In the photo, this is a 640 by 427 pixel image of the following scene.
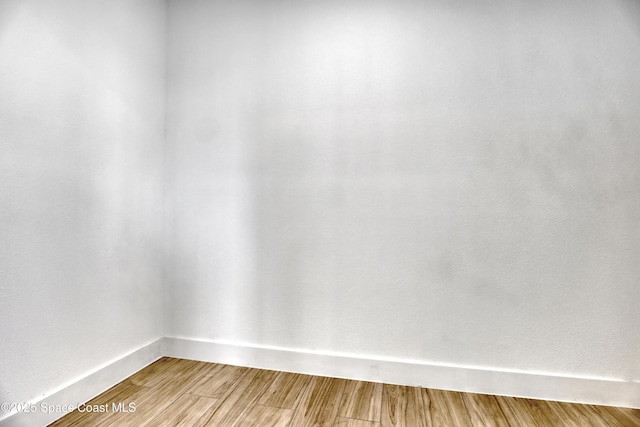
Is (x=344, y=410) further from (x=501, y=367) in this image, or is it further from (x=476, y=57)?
(x=476, y=57)

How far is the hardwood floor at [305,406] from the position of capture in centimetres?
155

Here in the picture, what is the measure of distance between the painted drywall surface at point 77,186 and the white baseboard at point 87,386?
4 centimetres

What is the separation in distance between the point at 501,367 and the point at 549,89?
1396 mm

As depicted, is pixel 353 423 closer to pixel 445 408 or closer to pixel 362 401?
pixel 362 401

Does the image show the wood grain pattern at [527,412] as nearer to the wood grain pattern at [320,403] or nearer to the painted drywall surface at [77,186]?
the wood grain pattern at [320,403]

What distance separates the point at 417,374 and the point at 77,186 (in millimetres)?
1875

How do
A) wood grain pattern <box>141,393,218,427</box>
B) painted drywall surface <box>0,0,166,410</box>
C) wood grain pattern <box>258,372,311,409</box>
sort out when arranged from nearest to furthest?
1. painted drywall surface <box>0,0,166,410</box>
2. wood grain pattern <box>141,393,218,427</box>
3. wood grain pattern <box>258,372,311,409</box>

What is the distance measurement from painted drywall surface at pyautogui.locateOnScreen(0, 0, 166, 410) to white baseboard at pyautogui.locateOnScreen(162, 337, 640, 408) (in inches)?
17.4

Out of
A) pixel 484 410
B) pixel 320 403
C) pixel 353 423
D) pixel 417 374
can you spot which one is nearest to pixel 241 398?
pixel 320 403

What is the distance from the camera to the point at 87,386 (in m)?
1.68

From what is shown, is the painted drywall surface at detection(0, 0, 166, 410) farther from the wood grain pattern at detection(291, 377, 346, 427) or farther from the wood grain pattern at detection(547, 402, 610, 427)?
the wood grain pattern at detection(547, 402, 610, 427)

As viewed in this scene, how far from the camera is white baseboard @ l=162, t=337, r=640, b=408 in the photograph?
5.68 ft

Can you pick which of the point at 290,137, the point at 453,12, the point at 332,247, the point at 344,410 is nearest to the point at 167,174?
the point at 290,137

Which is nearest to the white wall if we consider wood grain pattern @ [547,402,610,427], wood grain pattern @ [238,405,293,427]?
wood grain pattern @ [547,402,610,427]
